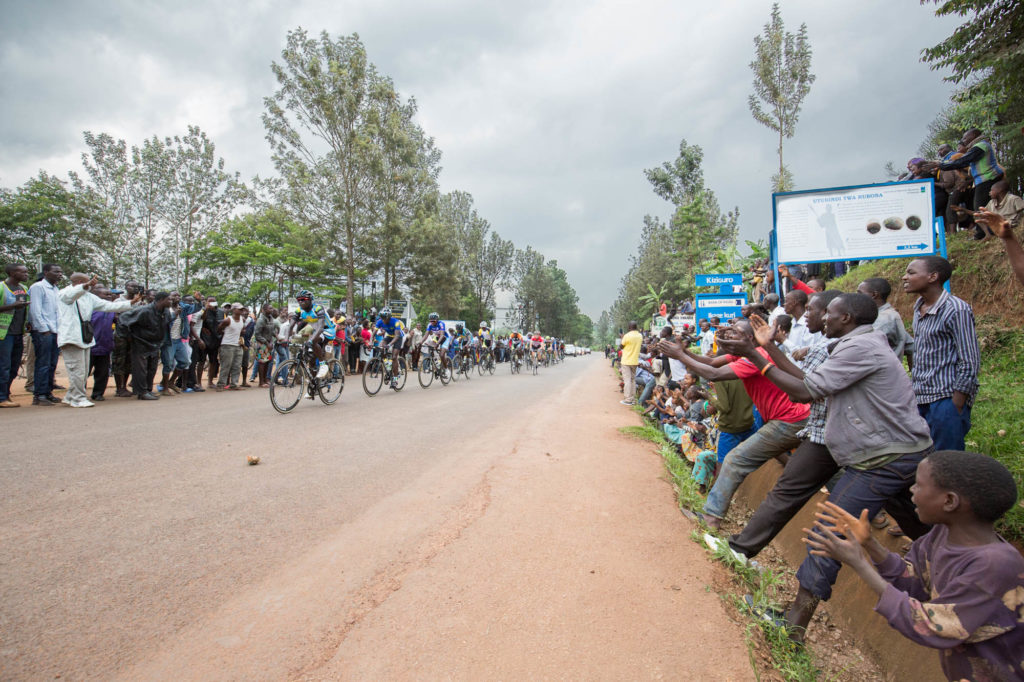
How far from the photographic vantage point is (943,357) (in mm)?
3244

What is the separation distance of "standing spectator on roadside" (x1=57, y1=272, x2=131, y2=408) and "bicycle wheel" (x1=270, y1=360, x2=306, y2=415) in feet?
9.19

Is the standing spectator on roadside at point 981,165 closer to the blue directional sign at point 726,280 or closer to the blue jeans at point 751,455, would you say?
the blue directional sign at point 726,280

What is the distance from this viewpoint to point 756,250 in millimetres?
15281

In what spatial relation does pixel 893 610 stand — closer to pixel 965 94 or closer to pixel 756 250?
→ pixel 965 94

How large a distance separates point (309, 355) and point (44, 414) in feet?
11.5

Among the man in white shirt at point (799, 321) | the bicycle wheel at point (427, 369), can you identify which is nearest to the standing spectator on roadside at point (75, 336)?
the bicycle wheel at point (427, 369)

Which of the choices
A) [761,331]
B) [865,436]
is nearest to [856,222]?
[761,331]

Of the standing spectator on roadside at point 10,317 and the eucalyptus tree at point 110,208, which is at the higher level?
the eucalyptus tree at point 110,208

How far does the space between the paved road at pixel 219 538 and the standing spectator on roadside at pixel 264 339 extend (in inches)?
218

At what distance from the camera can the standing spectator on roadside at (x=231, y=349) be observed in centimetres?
1110

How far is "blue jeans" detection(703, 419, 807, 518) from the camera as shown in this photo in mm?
3621

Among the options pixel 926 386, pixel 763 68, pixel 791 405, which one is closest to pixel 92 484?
pixel 791 405

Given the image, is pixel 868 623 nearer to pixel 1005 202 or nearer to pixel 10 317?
pixel 1005 202

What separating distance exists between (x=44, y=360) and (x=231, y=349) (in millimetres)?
3639
